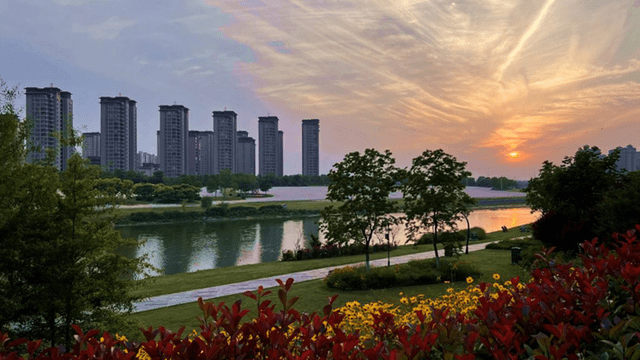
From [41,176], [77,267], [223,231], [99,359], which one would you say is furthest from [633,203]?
[223,231]

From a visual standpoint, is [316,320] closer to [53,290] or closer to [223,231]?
[53,290]

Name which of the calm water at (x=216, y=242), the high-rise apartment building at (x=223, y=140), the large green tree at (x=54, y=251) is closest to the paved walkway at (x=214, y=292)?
the large green tree at (x=54, y=251)

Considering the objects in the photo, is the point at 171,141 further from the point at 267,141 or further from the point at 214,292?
the point at 214,292

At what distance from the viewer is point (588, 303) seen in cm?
268

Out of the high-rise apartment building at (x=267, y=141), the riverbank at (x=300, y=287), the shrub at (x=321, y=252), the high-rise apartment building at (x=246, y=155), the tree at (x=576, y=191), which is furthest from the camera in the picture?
the high-rise apartment building at (x=246, y=155)

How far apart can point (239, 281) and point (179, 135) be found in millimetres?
123701

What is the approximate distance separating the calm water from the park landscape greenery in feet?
35.6

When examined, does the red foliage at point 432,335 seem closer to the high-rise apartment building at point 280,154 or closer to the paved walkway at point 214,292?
the paved walkway at point 214,292

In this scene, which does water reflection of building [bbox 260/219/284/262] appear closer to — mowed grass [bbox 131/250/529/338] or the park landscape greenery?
the park landscape greenery

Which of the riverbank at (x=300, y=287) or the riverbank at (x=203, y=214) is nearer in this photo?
the riverbank at (x=300, y=287)

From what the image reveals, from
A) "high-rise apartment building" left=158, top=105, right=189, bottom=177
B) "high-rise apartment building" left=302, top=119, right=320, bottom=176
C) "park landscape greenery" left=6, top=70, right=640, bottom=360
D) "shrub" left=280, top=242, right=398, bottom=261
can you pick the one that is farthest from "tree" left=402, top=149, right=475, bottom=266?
"high-rise apartment building" left=302, top=119, right=320, bottom=176

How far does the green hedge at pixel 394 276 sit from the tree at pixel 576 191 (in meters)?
2.83

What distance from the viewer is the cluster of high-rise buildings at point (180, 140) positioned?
10119cm

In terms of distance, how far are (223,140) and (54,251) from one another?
14309cm
